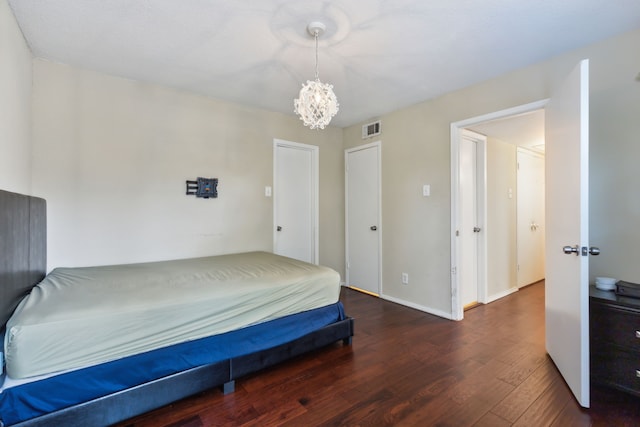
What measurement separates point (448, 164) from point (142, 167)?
3203mm

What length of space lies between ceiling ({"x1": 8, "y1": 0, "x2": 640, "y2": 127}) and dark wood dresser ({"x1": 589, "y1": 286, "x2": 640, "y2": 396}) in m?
1.85

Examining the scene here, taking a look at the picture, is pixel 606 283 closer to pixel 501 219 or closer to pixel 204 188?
pixel 501 219

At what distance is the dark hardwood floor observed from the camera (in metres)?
1.60

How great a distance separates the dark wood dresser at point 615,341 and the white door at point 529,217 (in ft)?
8.50

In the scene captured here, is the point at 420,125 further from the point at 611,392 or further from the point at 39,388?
the point at 39,388

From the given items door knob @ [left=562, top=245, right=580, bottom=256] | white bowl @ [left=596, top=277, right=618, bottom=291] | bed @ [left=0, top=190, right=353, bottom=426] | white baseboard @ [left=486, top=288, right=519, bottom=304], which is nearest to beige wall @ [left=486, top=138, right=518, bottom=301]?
white baseboard @ [left=486, top=288, right=519, bottom=304]

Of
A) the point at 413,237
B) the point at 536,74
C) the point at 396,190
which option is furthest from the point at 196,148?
the point at 536,74

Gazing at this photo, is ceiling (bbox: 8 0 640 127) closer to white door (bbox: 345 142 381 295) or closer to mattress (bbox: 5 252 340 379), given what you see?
white door (bbox: 345 142 381 295)

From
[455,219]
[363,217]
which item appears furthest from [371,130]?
[455,219]

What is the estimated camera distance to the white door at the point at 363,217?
155 inches

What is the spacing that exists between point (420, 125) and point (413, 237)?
4.38 feet

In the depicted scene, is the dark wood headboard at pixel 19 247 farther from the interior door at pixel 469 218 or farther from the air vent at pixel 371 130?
the interior door at pixel 469 218

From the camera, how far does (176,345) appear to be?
1.69 m

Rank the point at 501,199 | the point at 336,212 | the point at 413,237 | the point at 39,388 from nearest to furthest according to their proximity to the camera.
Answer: the point at 39,388, the point at 413,237, the point at 501,199, the point at 336,212
